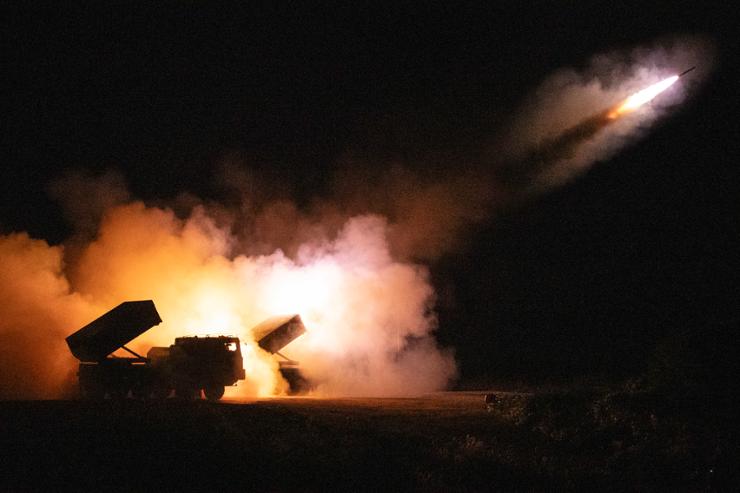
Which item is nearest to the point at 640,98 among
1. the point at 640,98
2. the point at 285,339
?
the point at 640,98

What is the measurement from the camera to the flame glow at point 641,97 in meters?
27.6

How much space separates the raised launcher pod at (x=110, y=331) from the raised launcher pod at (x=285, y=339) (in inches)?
251

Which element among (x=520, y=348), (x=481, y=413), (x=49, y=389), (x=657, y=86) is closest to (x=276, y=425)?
(x=481, y=413)

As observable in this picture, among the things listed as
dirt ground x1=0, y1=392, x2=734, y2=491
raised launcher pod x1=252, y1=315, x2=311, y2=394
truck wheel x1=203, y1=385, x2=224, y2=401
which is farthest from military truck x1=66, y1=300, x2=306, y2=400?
dirt ground x1=0, y1=392, x2=734, y2=491

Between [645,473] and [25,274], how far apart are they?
29.0 meters

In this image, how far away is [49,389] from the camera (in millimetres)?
Answer: 29406

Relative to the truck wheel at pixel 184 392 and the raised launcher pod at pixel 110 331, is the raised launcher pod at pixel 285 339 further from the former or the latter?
the raised launcher pod at pixel 110 331

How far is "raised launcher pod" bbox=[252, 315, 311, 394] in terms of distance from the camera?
30.9 m

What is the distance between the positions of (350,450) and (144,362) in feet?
48.3

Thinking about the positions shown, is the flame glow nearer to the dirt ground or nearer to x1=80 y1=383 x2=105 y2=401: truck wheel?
the dirt ground

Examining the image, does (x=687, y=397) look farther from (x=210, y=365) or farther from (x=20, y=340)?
(x=20, y=340)

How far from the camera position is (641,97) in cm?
2961

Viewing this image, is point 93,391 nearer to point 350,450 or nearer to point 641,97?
point 350,450

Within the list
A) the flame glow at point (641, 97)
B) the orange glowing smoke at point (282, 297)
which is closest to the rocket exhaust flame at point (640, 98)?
the flame glow at point (641, 97)
